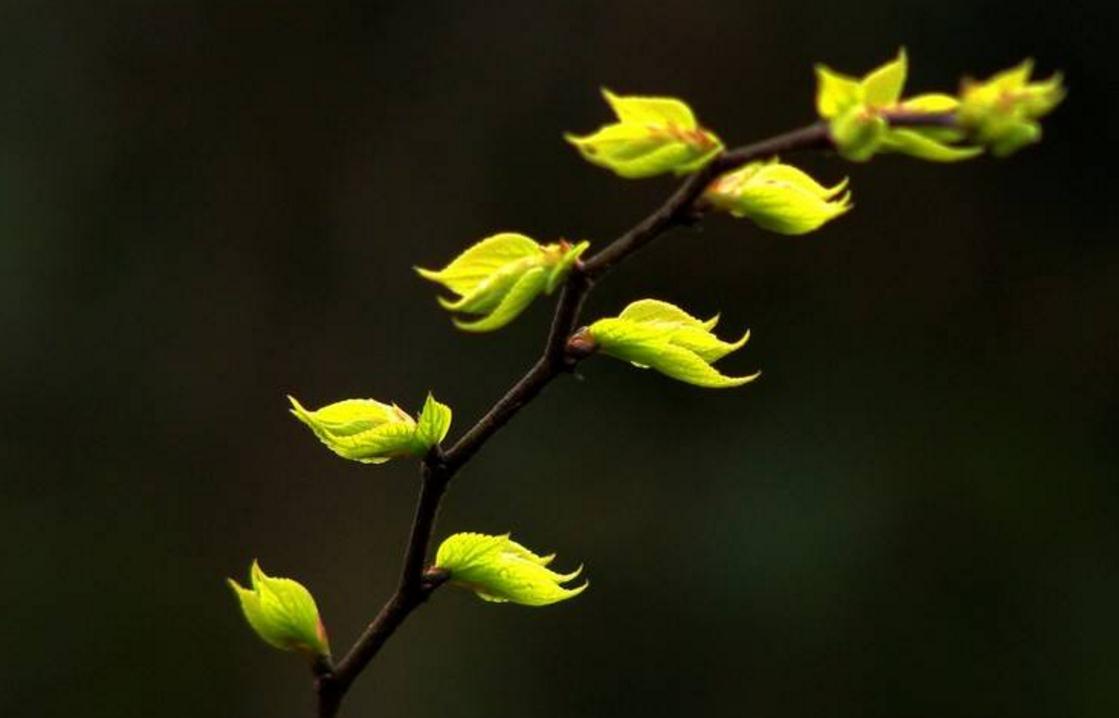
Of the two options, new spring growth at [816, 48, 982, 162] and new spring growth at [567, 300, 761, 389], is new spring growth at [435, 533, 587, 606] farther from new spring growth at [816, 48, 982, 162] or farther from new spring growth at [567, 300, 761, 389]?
new spring growth at [816, 48, 982, 162]

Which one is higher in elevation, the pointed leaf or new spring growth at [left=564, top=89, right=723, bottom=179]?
new spring growth at [left=564, top=89, right=723, bottom=179]

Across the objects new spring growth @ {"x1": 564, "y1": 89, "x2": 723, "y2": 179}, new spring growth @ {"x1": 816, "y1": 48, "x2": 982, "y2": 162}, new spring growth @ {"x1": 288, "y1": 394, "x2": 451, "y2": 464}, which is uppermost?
new spring growth @ {"x1": 816, "y1": 48, "x2": 982, "y2": 162}

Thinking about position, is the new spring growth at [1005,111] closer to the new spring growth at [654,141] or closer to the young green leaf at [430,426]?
the new spring growth at [654,141]

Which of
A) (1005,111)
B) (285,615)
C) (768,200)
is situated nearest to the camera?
(1005,111)

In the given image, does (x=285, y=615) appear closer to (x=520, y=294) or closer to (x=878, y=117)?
(x=520, y=294)

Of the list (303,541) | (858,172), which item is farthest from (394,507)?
(858,172)

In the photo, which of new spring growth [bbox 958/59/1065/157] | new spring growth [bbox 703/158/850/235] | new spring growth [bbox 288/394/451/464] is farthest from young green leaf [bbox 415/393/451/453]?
new spring growth [bbox 958/59/1065/157]

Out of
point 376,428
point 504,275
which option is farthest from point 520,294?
point 376,428
